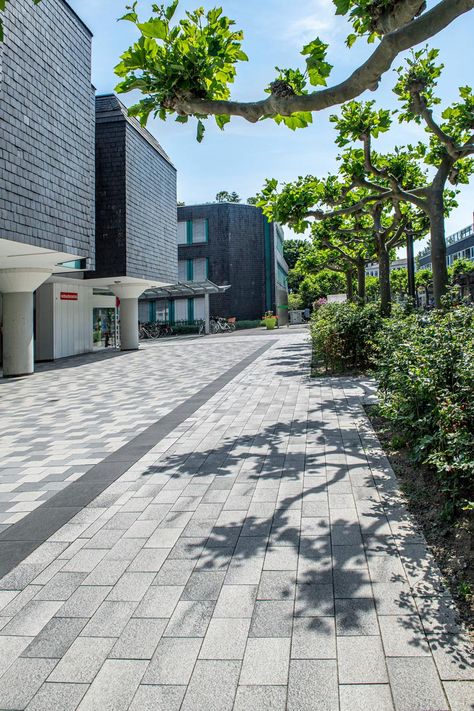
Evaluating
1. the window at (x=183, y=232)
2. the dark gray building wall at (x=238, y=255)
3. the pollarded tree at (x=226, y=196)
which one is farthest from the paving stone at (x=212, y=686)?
the pollarded tree at (x=226, y=196)

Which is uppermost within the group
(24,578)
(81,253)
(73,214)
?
(73,214)

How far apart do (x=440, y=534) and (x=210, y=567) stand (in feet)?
5.23

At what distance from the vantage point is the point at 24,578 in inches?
130

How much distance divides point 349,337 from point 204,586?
30.1ft

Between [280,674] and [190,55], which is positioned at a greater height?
[190,55]

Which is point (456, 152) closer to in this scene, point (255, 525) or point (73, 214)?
point (255, 525)

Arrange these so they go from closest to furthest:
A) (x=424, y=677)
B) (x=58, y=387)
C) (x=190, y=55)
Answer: (x=424, y=677) → (x=190, y=55) → (x=58, y=387)

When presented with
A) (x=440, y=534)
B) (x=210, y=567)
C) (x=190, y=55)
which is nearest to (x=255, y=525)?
(x=210, y=567)

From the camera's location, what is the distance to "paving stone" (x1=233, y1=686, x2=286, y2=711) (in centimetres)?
209

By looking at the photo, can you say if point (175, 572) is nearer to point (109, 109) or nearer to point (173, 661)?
point (173, 661)

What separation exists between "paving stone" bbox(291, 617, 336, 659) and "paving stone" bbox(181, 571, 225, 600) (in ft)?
1.81

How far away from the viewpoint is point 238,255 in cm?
4166

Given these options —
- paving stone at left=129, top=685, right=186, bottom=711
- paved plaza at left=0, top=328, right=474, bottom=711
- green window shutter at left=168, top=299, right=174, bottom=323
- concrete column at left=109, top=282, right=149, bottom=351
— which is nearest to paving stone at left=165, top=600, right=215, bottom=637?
paved plaza at left=0, top=328, right=474, bottom=711

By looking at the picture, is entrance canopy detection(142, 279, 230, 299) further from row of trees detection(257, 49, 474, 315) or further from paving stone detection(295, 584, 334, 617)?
paving stone detection(295, 584, 334, 617)
